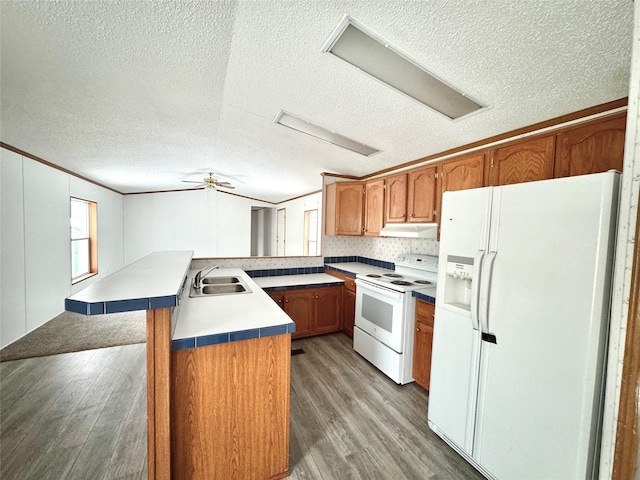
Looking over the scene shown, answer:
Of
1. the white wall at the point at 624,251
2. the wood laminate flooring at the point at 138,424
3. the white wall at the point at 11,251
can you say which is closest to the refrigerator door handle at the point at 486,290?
the white wall at the point at 624,251

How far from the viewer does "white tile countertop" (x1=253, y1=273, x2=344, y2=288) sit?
3.12m

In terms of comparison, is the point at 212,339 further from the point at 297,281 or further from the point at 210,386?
the point at 297,281

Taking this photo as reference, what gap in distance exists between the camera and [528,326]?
1.32 meters

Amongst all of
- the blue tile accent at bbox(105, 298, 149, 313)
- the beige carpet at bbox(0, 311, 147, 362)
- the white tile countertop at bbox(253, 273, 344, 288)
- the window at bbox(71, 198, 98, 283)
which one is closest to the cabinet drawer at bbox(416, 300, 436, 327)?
the white tile countertop at bbox(253, 273, 344, 288)

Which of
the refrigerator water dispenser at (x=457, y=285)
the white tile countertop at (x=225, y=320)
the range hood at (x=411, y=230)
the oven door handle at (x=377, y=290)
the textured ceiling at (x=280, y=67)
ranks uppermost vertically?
the textured ceiling at (x=280, y=67)

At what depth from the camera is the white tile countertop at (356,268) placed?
3.41 metres

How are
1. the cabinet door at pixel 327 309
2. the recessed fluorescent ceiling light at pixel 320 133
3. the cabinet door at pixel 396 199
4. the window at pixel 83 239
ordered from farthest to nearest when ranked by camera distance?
1. the window at pixel 83 239
2. the cabinet door at pixel 327 309
3. the cabinet door at pixel 396 199
4. the recessed fluorescent ceiling light at pixel 320 133

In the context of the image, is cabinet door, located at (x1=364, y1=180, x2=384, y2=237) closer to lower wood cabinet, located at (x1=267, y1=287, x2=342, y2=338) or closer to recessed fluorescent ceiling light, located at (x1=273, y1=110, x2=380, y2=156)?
recessed fluorescent ceiling light, located at (x1=273, y1=110, x2=380, y2=156)

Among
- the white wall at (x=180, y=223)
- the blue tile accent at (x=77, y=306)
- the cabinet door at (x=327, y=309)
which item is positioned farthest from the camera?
the white wall at (x=180, y=223)

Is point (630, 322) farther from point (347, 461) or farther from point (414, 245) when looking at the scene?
point (414, 245)

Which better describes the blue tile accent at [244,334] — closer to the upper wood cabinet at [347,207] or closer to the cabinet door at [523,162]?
the cabinet door at [523,162]

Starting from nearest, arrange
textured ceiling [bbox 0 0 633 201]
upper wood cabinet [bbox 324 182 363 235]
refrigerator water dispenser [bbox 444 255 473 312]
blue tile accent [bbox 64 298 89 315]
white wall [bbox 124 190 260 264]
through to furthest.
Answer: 1. blue tile accent [bbox 64 298 89 315]
2. textured ceiling [bbox 0 0 633 201]
3. refrigerator water dispenser [bbox 444 255 473 312]
4. upper wood cabinet [bbox 324 182 363 235]
5. white wall [bbox 124 190 260 264]

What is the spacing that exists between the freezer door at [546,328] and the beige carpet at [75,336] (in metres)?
3.21

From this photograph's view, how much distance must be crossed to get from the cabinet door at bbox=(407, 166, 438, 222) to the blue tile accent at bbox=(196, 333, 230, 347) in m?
2.22
